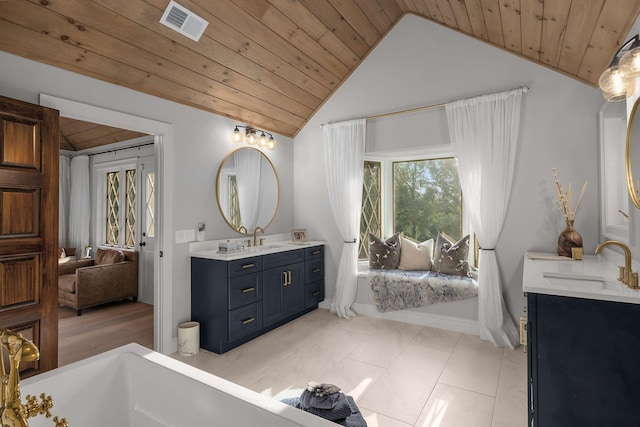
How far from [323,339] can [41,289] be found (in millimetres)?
2208

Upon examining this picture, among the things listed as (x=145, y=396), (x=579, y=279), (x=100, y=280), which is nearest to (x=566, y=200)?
(x=579, y=279)

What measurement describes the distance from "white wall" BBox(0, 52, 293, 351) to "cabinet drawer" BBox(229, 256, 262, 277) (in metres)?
0.51

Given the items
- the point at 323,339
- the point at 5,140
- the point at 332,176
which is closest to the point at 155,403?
the point at 5,140

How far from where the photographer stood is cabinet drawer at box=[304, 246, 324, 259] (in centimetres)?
392

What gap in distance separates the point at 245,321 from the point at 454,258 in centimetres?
221

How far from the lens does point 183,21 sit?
2.39 meters

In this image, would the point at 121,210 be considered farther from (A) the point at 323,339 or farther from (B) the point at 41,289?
(A) the point at 323,339

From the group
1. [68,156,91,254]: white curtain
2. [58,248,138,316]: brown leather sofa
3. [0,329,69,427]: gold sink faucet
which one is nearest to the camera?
[0,329,69,427]: gold sink faucet

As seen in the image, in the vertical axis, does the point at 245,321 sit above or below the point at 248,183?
below

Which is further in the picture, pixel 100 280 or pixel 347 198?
pixel 100 280

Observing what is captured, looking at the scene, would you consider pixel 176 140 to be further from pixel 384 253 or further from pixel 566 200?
pixel 566 200

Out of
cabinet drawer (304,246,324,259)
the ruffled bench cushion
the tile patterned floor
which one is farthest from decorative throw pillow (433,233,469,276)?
cabinet drawer (304,246,324,259)

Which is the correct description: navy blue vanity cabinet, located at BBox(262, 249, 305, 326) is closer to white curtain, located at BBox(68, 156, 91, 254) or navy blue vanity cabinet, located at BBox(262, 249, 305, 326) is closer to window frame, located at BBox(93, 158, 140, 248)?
window frame, located at BBox(93, 158, 140, 248)

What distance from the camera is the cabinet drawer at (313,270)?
154 inches
